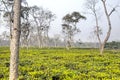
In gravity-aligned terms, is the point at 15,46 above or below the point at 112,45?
→ below

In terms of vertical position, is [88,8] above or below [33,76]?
above

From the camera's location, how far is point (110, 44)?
3964 inches

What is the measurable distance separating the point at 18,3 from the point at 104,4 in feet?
106

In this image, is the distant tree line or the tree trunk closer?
the tree trunk

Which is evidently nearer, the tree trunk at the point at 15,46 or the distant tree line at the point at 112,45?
the tree trunk at the point at 15,46

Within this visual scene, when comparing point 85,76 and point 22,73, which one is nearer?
point 85,76

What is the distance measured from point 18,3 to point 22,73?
23.0ft

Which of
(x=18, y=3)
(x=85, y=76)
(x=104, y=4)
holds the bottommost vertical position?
(x=85, y=76)

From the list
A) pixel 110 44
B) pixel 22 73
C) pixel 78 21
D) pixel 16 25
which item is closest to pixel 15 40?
pixel 16 25

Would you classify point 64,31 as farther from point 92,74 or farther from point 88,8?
point 92,74

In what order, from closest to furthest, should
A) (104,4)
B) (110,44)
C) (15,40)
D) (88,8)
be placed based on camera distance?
(15,40) → (104,4) → (88,8) → (110,44)

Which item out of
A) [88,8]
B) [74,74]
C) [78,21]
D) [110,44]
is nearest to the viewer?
[74,74]

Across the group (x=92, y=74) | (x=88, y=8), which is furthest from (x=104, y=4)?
(x=92, y=74)

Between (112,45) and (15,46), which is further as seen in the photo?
(112,45)
